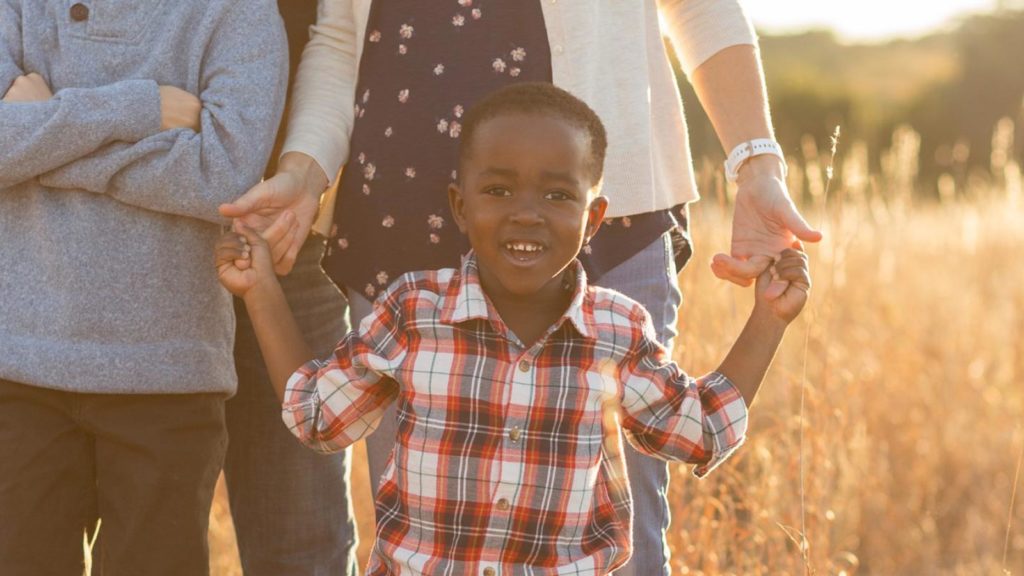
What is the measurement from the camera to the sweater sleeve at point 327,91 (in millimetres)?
2332

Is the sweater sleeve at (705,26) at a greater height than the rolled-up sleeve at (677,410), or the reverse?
the sweater sleeve at (705,26)

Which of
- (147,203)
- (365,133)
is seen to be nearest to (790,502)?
(365,133)

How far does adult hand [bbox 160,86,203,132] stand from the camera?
2.20 meters

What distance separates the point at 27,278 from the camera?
2.21 metres

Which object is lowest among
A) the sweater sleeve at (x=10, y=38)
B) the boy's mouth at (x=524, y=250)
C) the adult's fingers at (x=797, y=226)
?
the boy's mouth at (x=524, y=250)

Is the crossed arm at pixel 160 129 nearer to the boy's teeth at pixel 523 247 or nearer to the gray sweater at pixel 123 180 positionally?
the gray sweater at pixel 123 180

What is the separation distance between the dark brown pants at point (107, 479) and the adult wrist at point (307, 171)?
1.40ft

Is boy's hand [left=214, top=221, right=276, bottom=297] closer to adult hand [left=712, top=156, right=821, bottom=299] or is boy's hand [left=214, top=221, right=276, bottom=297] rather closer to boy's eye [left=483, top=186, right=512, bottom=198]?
boy's eye [left=483, top=186, right=512, bottom=198]

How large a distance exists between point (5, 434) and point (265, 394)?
24.7 inches

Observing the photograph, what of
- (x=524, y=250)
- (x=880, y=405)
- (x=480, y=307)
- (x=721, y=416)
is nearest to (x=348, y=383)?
Result: (x=480, y=307)

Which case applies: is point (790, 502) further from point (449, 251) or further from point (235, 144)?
point (235, 144)

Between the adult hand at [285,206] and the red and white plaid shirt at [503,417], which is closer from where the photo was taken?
the red and white plaid shirt at [503,417]

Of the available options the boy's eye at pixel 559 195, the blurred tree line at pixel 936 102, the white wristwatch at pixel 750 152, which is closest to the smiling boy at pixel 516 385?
the boy's eye at pixel 559 195

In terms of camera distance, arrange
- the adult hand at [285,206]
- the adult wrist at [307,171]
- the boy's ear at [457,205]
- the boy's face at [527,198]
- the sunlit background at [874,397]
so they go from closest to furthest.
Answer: the boy's face at [527,198] → the boy's ear at [457,205] → the adult hand at [285,206] → the adult wrist at [307,171] → the sunlit background at [874,397]
